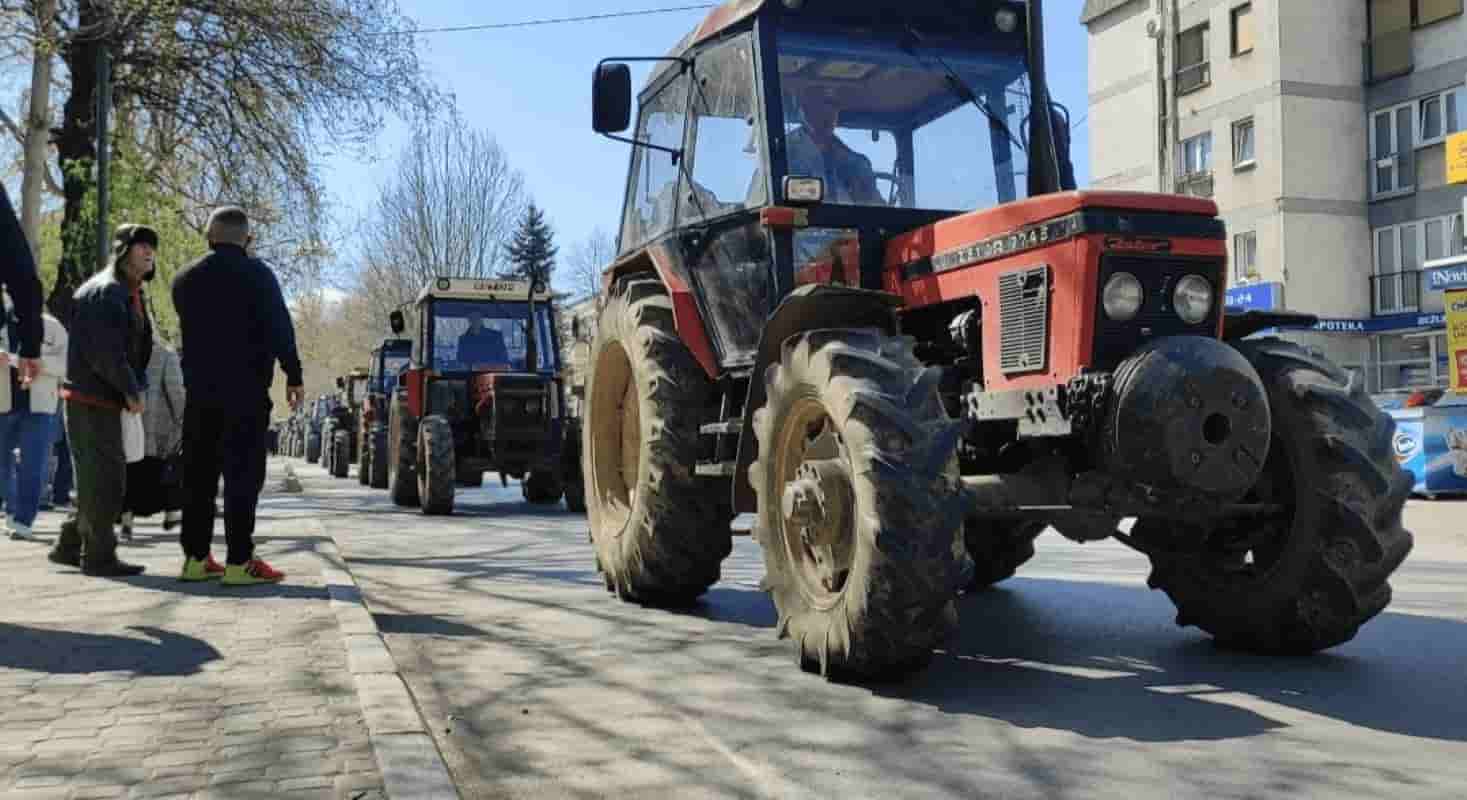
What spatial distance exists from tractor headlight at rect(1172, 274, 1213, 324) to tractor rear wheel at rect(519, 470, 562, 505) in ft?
39.4

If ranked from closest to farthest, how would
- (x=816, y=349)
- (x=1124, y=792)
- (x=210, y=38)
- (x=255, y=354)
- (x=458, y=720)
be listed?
(x=1124, y=792), (x=458, y=720), (x=816, y=349), (x=255, y=354), (x=210, y=38)

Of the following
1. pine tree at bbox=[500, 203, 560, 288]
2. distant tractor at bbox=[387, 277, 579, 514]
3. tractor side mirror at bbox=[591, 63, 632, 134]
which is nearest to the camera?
tractor side mirror at bbox=[591, 63, 632, 134]

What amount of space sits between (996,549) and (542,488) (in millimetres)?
10098

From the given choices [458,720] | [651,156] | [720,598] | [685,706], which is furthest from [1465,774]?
[651,156]

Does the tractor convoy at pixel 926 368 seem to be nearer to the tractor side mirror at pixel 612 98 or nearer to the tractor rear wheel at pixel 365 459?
the tractor side mirror at pixel 612 98

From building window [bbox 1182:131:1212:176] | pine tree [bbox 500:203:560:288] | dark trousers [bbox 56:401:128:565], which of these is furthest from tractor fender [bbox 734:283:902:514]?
pine tree [bbox 500:203:560:288]

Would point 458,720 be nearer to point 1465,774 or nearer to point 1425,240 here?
point 1465,774

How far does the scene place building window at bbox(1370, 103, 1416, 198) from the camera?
32.5 m

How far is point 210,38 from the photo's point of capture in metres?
18.5

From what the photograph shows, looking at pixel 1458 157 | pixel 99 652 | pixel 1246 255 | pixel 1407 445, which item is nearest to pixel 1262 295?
pixel 1246 255

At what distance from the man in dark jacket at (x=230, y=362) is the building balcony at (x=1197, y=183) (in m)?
31.1

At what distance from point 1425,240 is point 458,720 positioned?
3238 cm

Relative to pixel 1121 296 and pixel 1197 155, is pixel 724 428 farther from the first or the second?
pixel 1197 155

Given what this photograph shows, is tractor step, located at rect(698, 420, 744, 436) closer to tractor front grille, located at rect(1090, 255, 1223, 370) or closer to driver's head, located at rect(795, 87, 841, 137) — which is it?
driver's head, located at rect(795, 87, 841, 137)
